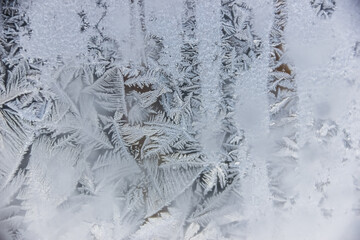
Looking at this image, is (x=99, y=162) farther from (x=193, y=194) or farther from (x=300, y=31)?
(x=300, y=31)

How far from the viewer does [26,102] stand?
49 centimetres

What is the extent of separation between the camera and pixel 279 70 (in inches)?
19.6

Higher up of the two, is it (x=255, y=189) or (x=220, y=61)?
(x=220, y=61)

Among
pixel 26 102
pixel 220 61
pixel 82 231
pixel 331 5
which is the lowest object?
pixel 82 231

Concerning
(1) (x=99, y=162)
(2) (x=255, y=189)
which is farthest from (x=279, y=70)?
(1) (x=99, y=162)

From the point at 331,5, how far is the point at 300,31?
2.3 inches

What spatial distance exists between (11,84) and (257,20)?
35cm

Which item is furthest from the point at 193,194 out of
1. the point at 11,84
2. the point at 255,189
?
the point at 11,84

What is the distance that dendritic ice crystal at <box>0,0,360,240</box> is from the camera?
49 cm

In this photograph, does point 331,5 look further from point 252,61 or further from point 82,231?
point 82,231

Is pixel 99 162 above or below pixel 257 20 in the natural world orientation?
below

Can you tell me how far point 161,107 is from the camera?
19.4 inches

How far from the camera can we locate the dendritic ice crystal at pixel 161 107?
0.49 m

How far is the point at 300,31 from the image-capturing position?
494mm
